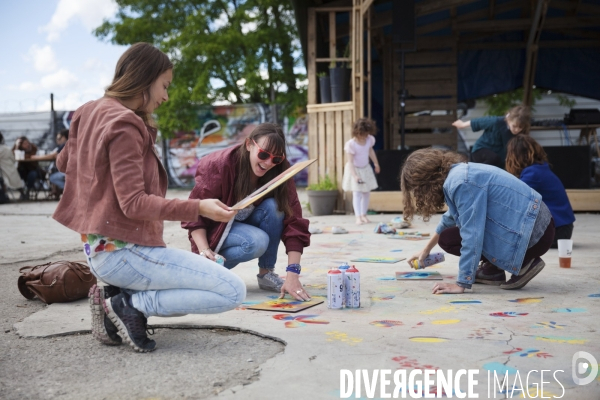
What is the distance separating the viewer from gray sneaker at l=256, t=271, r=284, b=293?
14.7 ft

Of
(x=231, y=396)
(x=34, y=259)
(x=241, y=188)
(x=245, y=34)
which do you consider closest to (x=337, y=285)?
(x=241, y=188)

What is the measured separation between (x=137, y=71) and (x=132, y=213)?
0.62 meters

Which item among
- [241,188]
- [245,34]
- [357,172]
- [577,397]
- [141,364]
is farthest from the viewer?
[245,34]

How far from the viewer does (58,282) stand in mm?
4223

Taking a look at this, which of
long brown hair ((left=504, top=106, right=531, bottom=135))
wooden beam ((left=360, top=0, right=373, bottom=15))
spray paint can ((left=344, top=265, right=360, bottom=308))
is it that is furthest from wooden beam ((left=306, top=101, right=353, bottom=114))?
spray paint can ((left=344, top=265, right=360, bottom=308))

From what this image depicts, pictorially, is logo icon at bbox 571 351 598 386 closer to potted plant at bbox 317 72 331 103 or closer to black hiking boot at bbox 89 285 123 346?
black hiking boot at bbox 89 285 123 346

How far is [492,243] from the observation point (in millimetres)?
4250

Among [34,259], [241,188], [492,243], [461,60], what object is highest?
[461,60]

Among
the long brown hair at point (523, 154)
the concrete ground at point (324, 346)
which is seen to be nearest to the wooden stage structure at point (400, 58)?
the long brown hair at point (523, 154)

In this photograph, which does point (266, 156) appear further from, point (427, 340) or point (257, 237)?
point (427, 340)

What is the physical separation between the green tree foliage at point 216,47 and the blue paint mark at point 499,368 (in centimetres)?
1754

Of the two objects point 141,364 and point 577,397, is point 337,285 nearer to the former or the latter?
point 141,364

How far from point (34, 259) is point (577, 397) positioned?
5.20m

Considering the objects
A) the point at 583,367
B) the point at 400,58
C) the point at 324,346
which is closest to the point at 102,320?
the point at 324,346
